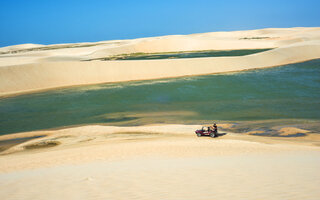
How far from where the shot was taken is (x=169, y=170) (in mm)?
6547

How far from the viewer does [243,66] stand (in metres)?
33.1

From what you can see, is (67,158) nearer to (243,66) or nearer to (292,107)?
(292,107)

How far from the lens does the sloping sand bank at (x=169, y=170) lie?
16.6 ft

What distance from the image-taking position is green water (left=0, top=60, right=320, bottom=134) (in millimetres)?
15016

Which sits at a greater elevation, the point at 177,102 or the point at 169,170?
the point at 177,102

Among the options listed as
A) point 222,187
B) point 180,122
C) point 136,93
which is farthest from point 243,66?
point 222,187

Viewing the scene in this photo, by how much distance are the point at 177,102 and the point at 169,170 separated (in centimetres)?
1296

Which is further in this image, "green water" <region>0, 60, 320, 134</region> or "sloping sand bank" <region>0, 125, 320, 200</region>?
"green water" <region>0, 60, 320, 134</region>

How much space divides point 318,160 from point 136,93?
1693 centimetres

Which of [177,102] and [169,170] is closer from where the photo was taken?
[169,170]

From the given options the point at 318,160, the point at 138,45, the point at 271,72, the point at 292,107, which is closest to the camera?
the point at 318,160

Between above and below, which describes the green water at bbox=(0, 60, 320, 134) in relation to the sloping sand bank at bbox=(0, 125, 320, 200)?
above

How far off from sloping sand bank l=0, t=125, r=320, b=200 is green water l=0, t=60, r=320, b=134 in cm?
433

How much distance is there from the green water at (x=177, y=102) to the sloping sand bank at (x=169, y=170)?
433 cm
